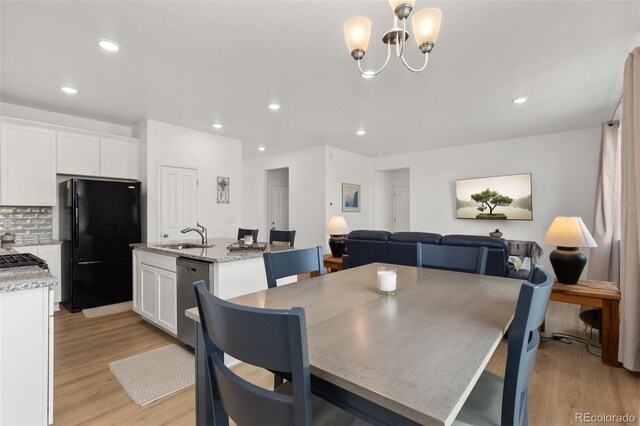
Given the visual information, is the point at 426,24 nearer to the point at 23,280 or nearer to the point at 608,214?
the point at 23,280

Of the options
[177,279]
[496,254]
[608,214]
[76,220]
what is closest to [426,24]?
[496,254]

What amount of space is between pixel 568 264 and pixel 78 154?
18.6 ft

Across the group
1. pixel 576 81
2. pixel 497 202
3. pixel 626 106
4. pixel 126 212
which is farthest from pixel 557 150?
pixel 126 212

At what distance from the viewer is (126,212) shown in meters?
3.88

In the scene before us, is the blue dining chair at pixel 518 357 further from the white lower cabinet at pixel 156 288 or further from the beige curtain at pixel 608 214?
the beige curtain at pixel 608 214

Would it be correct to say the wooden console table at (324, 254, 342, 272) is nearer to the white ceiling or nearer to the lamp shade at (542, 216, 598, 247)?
the white ceiling

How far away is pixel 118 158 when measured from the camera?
416 cm

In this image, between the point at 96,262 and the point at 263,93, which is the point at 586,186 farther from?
the point at 96,262

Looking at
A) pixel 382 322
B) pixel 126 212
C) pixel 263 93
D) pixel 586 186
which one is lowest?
pixel 382 322

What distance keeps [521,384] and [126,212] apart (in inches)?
173

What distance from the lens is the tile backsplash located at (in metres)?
3.58

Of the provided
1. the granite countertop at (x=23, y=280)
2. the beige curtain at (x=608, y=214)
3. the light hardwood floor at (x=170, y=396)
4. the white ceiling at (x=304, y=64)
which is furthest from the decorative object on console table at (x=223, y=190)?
the beige curtain at (x=608, y=214)

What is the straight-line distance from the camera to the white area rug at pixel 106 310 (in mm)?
3432
